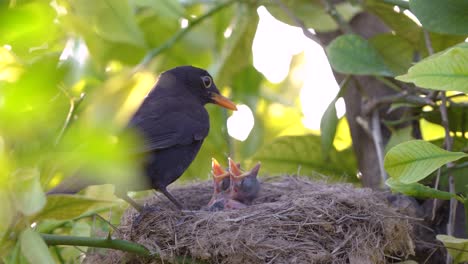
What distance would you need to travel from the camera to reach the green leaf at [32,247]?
1.59 m

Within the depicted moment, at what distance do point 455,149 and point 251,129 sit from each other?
1.51 m

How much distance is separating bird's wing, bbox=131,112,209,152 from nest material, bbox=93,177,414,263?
460 millimetres

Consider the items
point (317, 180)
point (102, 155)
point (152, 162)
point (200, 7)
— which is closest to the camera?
point (102, 155)

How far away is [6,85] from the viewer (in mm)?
1205

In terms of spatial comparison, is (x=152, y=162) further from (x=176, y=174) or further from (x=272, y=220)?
(x=272, y=220)

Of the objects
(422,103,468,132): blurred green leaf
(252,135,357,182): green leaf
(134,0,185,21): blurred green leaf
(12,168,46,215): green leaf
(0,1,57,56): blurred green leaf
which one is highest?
(0,1,57,56): blurred green leaf

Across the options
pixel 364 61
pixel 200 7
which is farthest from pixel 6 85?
pixel 200 7

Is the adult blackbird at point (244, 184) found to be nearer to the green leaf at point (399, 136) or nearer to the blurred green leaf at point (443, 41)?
the green leaf at point (399, 136)

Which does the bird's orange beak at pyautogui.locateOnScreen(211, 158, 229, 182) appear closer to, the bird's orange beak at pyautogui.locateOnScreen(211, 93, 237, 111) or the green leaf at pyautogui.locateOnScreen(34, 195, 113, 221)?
the bird's orange beak at pyautogui.locateOnScreen(211, 93, 237, 111)

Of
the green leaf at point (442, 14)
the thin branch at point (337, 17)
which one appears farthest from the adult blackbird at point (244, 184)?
the green leaf at point (442, 14)

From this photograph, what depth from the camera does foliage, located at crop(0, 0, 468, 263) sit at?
3.94ft

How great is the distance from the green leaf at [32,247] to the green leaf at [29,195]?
0.22 meters

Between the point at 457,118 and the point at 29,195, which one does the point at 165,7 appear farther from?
the point at 29,195

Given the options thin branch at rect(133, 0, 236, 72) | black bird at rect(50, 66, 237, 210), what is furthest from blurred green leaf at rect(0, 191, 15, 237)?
thin branch at rect(133, 0, 236, 72)
